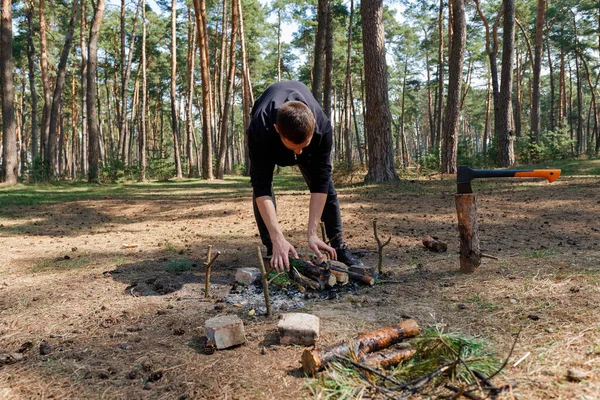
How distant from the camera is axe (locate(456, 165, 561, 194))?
3074mm

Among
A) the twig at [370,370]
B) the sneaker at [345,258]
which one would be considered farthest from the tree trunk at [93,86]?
the twig at [370,370]

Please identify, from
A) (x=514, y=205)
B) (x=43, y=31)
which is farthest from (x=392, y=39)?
(x=514, y=205)

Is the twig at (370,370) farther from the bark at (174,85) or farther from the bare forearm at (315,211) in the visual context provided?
the bark at (174,85)

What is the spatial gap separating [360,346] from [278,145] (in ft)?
5.15

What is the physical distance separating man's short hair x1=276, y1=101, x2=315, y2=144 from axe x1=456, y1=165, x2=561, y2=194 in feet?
5.05

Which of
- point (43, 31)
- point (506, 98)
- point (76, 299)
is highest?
point (43, 31)

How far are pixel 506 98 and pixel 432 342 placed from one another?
13.1 meters

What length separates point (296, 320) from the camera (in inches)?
94.0

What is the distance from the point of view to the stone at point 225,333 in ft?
7.52

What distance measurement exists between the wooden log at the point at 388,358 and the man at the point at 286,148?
886 mm

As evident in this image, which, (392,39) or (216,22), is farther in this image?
(392,39)

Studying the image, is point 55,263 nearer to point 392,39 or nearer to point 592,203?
point 592,203

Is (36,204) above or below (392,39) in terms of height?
below

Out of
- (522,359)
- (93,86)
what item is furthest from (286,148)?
(93,86)
